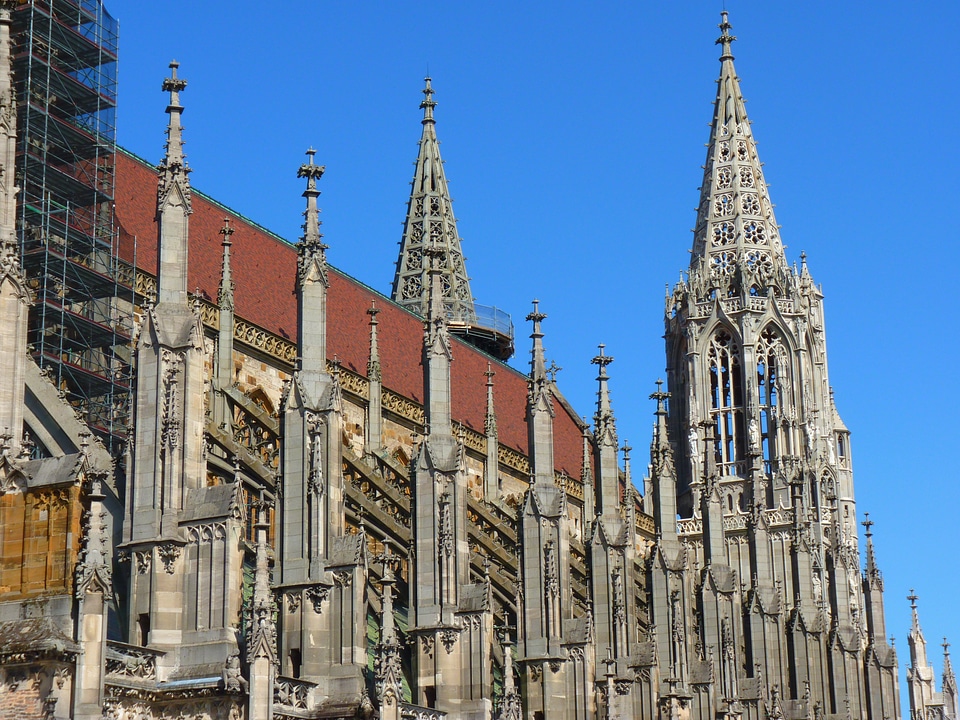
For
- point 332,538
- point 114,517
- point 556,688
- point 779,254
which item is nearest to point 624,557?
point 556,688

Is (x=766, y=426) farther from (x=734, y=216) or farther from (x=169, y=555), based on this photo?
A: (x=169, y=555)

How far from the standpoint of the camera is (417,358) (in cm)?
5644

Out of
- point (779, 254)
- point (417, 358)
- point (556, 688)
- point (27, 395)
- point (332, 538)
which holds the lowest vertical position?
point (556, 688)

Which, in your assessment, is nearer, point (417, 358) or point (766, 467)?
point (417, 358)

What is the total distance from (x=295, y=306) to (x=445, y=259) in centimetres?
1967

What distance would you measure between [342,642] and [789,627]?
94.4ft

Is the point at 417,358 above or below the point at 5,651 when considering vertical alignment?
above

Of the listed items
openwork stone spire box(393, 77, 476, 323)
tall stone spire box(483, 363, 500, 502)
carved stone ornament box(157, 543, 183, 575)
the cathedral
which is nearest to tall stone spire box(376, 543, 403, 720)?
the cathedral

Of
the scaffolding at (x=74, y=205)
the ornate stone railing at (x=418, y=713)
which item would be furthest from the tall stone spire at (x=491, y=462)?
the ornate stone railing at (x=418, y=713)

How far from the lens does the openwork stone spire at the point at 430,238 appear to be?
6781 cm

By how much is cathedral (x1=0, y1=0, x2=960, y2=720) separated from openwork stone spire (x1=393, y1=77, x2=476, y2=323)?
476 mm

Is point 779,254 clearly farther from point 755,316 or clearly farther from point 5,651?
point 5,651

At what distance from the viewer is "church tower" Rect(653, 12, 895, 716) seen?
55.4 meters

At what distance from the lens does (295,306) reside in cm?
4831
